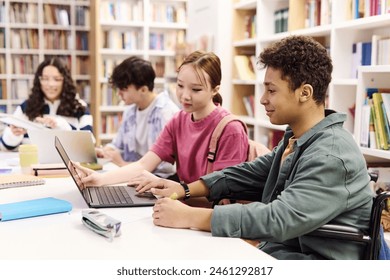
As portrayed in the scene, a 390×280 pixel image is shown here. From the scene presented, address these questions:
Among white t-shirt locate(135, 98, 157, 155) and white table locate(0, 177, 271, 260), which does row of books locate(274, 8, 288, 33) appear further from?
white table locate(0, 177, 271, 260)

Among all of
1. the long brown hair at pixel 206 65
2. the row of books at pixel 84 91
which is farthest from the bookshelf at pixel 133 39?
the long brown hair at pixel 206 65

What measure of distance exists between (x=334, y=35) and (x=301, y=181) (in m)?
1.80

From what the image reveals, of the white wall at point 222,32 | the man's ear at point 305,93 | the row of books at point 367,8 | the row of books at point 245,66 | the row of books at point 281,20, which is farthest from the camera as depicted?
the white wall at point 222,32

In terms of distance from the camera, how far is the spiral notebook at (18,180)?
1819 millimetres

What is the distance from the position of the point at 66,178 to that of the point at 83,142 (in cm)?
32

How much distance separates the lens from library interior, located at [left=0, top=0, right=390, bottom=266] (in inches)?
48.6

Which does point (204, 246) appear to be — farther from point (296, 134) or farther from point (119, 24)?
point (119, 24)

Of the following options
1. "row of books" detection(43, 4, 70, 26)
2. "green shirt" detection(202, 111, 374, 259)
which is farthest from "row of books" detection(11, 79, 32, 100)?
"green shirt" detection(202, 111, 374, 259)

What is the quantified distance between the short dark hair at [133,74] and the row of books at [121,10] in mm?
3031

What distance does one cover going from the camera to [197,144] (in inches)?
83.0

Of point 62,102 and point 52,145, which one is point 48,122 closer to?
point 62,102

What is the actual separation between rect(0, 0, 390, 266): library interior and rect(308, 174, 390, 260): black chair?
0.02 metres

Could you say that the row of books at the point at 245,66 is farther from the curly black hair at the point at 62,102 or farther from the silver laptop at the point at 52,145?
the silver laptop at the point at 52,145

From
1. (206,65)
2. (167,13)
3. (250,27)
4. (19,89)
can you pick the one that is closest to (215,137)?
(206,65)
